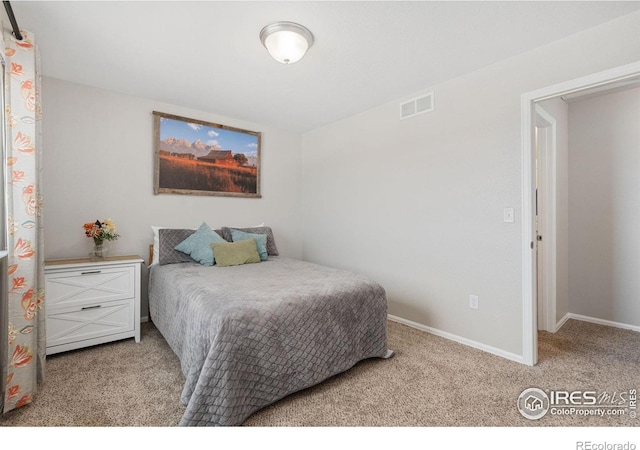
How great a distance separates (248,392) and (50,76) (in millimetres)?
3242

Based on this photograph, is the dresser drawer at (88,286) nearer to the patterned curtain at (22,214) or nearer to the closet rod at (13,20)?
the patterned curtain at (22,214)

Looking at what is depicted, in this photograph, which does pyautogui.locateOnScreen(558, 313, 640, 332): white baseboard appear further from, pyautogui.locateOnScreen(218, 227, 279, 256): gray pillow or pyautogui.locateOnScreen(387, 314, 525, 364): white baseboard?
pyautogui.locateOnScreen(218, 227, 279, 256): gray pillow

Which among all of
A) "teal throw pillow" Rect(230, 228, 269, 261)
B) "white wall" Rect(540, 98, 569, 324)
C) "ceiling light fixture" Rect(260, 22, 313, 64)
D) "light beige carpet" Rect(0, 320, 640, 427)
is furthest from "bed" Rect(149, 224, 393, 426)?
"white wall" Rect(540, 98, 569, 324)

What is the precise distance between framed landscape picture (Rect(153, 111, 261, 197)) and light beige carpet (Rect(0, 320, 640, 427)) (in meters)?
1.74

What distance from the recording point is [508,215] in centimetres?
238

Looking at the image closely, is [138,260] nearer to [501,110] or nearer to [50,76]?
[50,76]

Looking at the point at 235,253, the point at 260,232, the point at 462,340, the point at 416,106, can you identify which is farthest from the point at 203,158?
the point at 462,340

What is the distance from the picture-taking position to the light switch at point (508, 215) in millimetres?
2361

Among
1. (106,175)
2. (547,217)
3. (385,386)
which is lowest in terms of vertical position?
(385,386)

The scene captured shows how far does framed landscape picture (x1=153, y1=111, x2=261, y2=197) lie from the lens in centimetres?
335

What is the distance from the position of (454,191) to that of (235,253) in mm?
2184

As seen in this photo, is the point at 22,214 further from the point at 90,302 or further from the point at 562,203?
the point at 562,203

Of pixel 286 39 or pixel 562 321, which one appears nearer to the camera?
pixel 286 39
